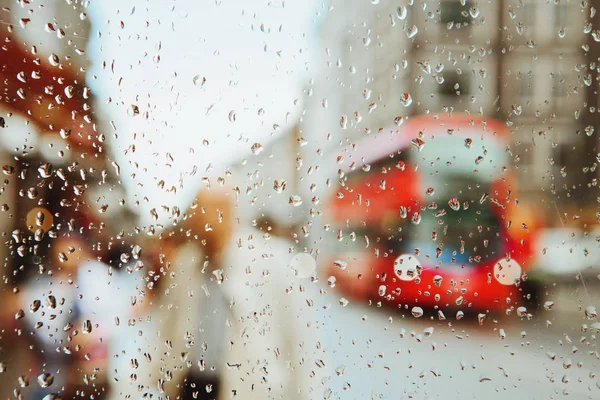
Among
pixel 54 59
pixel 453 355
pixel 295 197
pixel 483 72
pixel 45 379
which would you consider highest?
pixel 54 59

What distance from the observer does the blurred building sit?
0.65 m

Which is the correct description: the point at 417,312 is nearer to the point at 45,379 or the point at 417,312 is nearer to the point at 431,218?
the point at 431,218

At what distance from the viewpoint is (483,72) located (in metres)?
0.68

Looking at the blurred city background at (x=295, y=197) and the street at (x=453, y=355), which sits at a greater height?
the blurred city background at (x=295, y=197)

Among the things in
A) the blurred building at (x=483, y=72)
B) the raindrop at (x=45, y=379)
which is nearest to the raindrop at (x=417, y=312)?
the blurred building at (x=483, y=72)

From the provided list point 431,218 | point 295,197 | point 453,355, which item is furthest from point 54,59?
point 453,355

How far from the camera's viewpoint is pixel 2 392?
591mm

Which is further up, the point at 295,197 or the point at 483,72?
the point at 483,72

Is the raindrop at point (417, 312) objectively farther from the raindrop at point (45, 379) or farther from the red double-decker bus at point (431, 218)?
the raindrop at point (45, 379)

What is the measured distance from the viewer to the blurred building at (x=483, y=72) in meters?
0.65

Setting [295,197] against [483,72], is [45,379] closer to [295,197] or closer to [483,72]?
[295,197]

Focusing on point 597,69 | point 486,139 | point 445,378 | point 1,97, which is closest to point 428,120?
point 486,139

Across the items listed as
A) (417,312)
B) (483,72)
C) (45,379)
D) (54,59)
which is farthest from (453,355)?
(54,59)

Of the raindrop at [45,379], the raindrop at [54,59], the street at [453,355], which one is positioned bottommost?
the street at [453,355]
